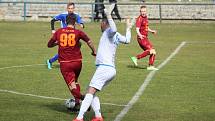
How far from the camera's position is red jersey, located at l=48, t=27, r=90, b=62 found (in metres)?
12.8

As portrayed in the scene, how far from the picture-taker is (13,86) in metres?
16.6

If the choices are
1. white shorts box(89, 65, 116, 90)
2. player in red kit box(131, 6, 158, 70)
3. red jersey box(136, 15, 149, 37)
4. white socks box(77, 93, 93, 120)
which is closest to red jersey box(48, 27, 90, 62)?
white shorts box(89, 65, 116, 90)

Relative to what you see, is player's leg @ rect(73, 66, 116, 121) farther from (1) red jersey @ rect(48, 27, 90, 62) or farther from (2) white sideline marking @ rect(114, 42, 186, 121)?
(1) red jersey @ rect(48, 27, 90, 62)

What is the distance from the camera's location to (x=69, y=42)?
12.8 m

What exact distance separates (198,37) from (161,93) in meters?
20.0

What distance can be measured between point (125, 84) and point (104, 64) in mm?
5881

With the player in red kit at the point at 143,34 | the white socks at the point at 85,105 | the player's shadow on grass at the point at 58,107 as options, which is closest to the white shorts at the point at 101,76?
the white socks at the point at 85,105

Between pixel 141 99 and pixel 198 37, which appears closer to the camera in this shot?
pixel 141 99

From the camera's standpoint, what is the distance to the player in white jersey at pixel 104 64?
11.5 m

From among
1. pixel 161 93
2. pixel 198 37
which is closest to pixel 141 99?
pixel 161 93

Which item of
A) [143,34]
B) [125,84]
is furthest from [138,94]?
[143,34]

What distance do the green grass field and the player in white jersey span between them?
3.25ft

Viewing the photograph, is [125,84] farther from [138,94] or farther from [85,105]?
[85,105]

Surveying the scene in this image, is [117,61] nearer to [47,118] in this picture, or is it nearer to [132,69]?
[132,69]
